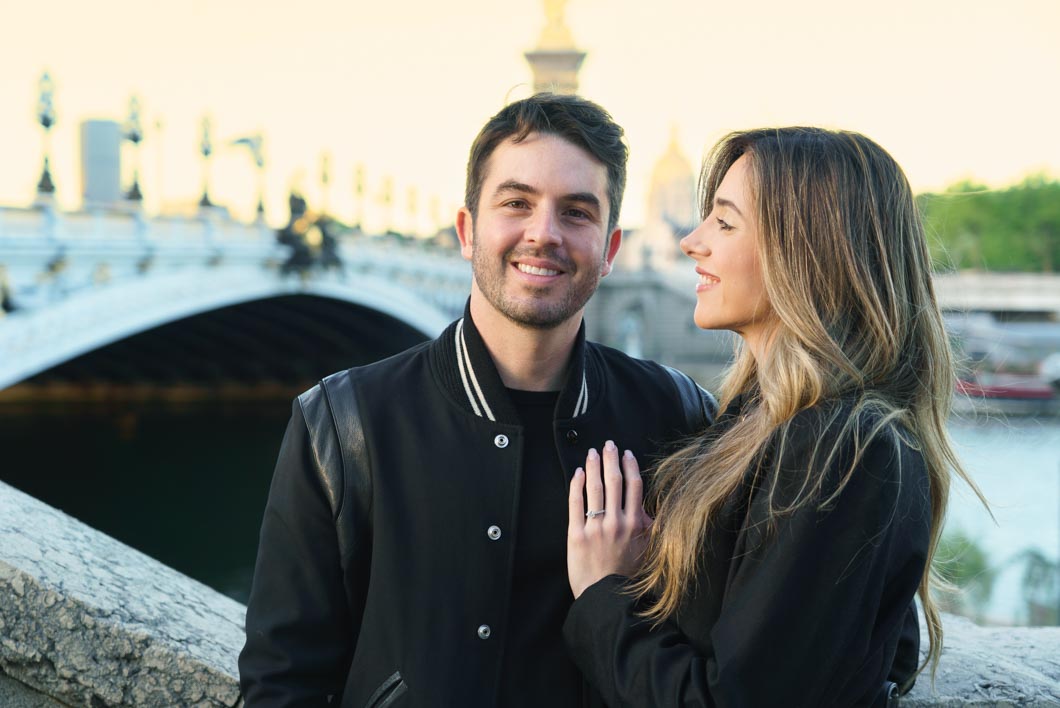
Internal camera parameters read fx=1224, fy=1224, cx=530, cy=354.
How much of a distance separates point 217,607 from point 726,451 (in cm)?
97

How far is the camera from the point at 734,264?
196cm

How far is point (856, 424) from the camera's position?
167cm

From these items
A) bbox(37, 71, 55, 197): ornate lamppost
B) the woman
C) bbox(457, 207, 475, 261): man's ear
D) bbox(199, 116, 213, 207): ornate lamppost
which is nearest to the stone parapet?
the woman

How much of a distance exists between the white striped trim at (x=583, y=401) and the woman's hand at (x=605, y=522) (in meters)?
0.10

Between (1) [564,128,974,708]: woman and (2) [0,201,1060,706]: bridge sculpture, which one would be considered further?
(2) [0,201,1060,706]: bridge sculpture

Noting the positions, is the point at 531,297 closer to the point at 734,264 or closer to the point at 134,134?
the point at 734,264

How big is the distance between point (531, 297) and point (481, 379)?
173mm

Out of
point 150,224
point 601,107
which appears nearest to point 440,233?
point 150,224

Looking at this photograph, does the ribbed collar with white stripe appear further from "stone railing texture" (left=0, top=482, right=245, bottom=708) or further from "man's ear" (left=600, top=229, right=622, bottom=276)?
"stone railing texture" (left=0, top=482, right=245, bottom=708)

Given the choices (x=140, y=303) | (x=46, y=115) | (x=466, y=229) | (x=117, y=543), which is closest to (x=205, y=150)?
(x=140, y=303)

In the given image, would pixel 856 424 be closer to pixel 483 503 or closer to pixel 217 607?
pixel 483 503

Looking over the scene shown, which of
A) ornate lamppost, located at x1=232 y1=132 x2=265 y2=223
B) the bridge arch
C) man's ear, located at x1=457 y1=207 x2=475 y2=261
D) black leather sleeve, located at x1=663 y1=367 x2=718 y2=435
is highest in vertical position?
man's ear, located at x1=457 y1=207 x2=475 y2=261

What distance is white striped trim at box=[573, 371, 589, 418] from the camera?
2.10m

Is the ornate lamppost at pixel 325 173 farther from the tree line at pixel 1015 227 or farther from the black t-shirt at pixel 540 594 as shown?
the tree line at pixel 1015 227
